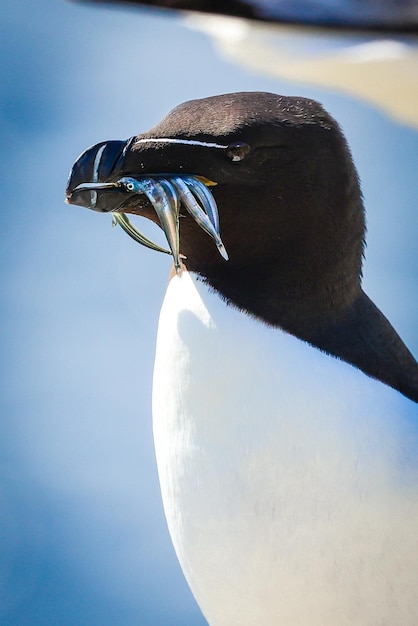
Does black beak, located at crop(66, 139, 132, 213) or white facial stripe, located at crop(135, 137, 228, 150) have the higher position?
white facial stripe, located at crop(135, 137, 228, 150)

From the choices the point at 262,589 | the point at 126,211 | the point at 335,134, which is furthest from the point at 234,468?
the point at 335,134

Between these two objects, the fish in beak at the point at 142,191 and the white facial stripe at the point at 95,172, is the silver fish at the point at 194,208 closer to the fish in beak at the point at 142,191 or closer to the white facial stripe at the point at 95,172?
the fish in beak at the point at 142,191

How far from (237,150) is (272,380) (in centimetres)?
36

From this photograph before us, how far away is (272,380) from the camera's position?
1.64 meters

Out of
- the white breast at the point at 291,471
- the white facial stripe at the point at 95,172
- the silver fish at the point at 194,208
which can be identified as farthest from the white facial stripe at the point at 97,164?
the white breast at the point at 291,471

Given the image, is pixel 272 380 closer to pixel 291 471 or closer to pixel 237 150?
pixel 291 471

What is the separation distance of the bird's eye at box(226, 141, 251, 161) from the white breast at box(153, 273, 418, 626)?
9.3 inches

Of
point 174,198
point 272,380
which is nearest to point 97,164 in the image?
point 174,198

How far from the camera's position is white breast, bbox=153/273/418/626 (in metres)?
1.62

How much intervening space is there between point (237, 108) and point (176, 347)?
0.39 metres

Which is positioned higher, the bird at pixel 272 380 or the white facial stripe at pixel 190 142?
the white facial stripe at pixel 190 142

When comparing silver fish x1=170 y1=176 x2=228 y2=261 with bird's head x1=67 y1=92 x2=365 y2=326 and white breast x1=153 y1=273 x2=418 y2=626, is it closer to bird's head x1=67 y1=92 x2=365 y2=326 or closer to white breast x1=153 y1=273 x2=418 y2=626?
bird's head x1=67 y1=92 x2=365 y2=326

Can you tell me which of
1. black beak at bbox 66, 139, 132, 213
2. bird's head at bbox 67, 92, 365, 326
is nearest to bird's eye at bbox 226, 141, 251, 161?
bird's head at bbox 67, 92, 365, 326

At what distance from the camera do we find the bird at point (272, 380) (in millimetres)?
1615
